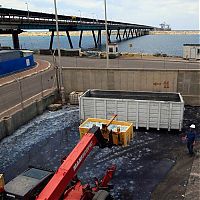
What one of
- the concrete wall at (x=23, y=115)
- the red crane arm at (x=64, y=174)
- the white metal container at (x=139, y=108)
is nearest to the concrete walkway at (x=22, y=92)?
the concrete wall at (x=23, y=115)

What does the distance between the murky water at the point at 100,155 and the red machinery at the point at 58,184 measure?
2.41 metres

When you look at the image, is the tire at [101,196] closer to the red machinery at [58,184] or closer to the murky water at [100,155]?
the red machinery at [58,184]

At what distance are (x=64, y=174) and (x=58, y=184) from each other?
42 centimetres

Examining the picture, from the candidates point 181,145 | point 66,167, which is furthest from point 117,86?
point 66,167

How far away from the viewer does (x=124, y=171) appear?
13.2 m

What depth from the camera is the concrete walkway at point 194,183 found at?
11041 mm

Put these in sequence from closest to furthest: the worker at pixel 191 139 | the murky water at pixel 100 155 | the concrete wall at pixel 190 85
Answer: the murky water at pixel 100 155, the worker at pixel 191 139, the concrete wall at pixel 190 85

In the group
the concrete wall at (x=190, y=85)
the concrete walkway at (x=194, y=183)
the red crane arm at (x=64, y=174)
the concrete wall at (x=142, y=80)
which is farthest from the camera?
the concrete wall at (x=142, y=80)

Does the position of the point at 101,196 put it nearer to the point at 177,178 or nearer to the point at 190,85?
the point at 177,178

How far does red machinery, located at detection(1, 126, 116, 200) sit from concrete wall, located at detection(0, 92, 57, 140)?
9.26 metres

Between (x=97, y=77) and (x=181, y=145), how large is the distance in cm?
960

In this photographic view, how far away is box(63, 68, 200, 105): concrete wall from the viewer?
21078 mm

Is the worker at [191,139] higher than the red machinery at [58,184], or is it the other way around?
the red machinery at [58,184]

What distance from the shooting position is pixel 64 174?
799cm
